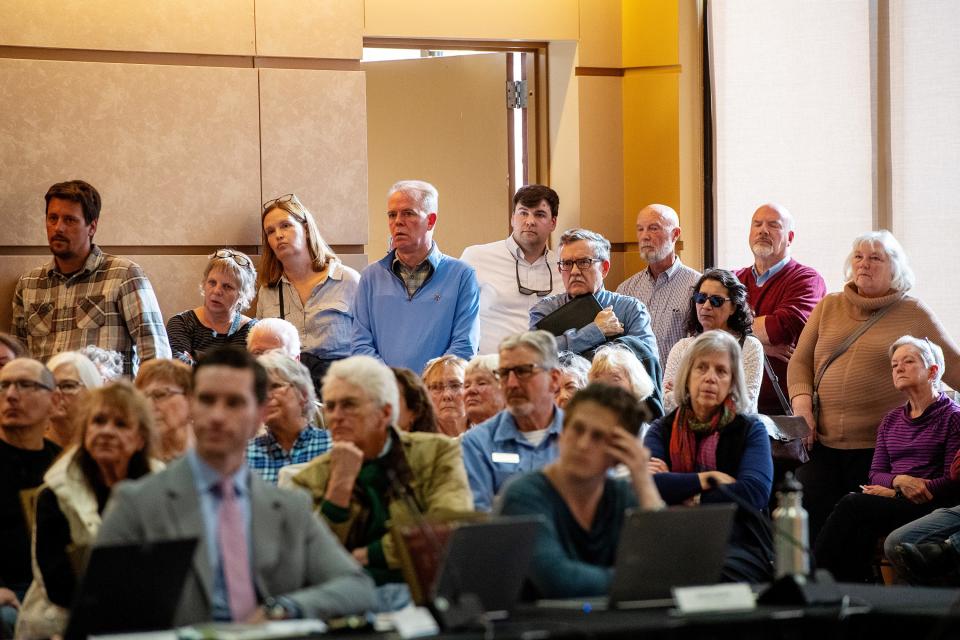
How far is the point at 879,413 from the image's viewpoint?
5660 mm

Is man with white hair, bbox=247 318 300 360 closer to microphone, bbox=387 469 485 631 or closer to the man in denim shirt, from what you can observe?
the man in denim shirt

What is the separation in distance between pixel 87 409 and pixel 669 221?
3.58 meters

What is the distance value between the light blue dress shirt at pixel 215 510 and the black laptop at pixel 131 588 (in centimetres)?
20

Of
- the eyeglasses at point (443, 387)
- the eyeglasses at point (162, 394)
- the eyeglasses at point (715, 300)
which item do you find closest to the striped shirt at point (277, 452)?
the eyeglasses at point (162, 394)

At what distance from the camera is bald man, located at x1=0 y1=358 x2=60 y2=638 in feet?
12.5

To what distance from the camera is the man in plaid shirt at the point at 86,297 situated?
5.19 metres

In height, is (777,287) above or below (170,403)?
above

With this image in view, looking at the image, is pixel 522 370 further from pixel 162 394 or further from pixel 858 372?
pixel 858 372

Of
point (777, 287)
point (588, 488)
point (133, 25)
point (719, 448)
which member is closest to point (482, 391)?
point (719, 448)

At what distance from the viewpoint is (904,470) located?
17.4 ft

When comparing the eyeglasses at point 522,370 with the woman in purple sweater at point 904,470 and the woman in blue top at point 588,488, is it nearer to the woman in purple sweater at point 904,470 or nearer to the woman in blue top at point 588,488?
the woman in blue top at point 588,488

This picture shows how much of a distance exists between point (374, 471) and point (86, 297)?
85.7 inches

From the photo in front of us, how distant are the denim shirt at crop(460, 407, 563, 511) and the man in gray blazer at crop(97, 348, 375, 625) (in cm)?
112

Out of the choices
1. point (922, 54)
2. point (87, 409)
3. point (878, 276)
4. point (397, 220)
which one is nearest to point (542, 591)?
point (87, 409)
